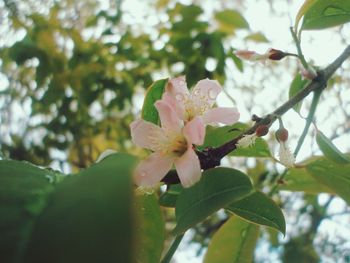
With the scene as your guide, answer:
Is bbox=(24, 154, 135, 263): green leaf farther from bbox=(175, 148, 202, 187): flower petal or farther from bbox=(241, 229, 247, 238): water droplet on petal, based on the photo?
bbox=(241, 229, 247, 238): water droplet on petal

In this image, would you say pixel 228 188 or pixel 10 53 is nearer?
pixel 228 188

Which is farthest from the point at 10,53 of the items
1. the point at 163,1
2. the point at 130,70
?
the point at 163,1

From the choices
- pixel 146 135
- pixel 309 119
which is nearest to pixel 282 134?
pixel 309 119

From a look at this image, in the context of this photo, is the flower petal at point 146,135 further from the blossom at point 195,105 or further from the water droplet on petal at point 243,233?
the water droplet on petal at point 243,233

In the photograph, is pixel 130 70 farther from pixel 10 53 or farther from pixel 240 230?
pixel 240 230

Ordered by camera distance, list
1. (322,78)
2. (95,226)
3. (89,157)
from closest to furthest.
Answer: (95,226) < (322,78) < (89,157)

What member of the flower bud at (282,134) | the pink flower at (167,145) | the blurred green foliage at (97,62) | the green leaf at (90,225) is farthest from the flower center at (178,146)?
the blurred green foliage at (97,62)
